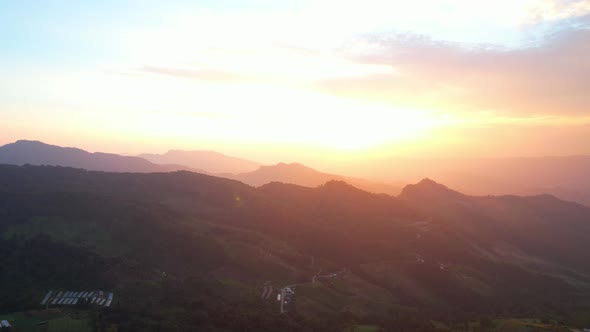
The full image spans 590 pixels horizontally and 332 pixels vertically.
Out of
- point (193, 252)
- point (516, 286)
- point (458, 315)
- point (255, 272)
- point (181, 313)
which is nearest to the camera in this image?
point (181, 313)

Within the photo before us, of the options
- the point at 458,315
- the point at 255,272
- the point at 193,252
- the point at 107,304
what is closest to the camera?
the point at 107,304

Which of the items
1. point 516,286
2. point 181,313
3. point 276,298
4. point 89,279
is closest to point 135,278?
point 89,279

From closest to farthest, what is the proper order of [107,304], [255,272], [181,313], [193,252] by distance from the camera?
[181,313] → [107,304] → [255,272] → [193,252]

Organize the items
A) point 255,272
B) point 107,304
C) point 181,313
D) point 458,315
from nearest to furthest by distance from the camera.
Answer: point 181,313
point 107,304
point 458,315
point 255,272

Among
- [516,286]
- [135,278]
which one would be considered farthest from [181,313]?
[516,286]

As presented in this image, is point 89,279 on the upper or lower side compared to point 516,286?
upper

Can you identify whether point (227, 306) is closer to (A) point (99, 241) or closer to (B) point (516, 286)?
(A) point (99, 241)

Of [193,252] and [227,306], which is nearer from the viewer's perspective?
[227,306]

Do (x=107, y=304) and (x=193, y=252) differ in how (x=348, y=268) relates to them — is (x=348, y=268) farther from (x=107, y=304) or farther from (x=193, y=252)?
(x=107, y=304)

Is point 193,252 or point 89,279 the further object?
point 193,252

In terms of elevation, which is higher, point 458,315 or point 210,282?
point 210,282
